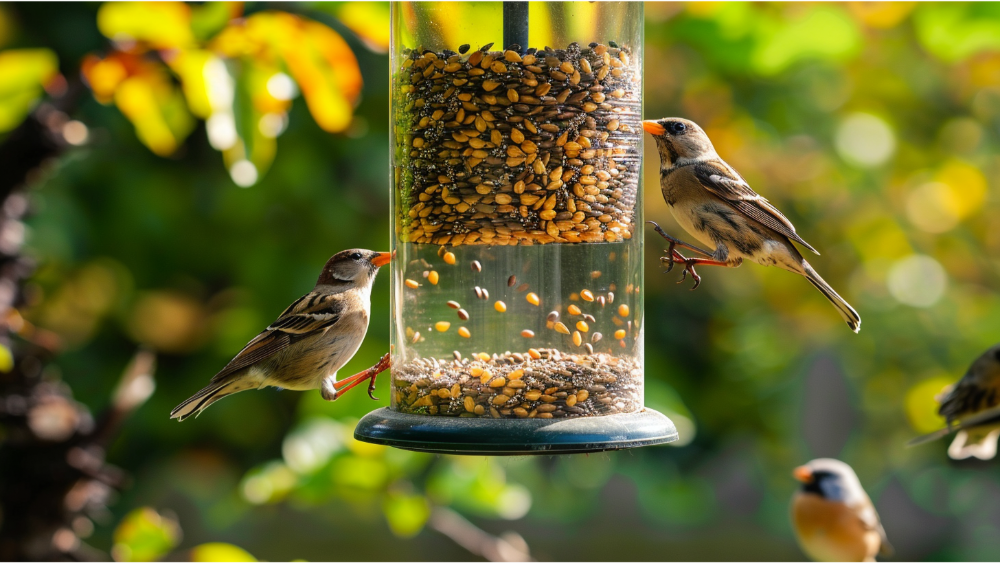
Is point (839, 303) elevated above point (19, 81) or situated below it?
below

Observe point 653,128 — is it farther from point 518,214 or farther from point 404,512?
point 404,512

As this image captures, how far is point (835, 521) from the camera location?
4.30 m

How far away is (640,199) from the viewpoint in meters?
3.15

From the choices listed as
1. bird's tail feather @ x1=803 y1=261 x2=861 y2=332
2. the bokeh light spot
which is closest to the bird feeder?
bird's tail feather @ x1=803 y1=261 x2=861 y2=332

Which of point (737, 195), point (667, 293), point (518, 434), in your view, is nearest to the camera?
point (518, 434)

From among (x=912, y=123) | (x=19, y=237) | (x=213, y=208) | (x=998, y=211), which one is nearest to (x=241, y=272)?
(x=213, y=208)

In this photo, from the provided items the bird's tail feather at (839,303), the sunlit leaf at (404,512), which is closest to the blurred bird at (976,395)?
the bird's tail feather at (839,303)

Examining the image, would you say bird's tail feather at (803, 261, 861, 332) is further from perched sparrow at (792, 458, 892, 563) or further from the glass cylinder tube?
perched sparrow at (792, 458, 892, 563)

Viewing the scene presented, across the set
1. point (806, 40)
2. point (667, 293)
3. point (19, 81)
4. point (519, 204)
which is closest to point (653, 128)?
point (519, 204)

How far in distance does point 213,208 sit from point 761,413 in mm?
3194

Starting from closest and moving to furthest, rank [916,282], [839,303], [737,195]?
[839,303] < [737,195] < [916,282]

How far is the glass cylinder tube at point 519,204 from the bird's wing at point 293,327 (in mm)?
477

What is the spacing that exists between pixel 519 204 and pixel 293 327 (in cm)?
105

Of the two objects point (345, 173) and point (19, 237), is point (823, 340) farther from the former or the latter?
point (19, 237)
